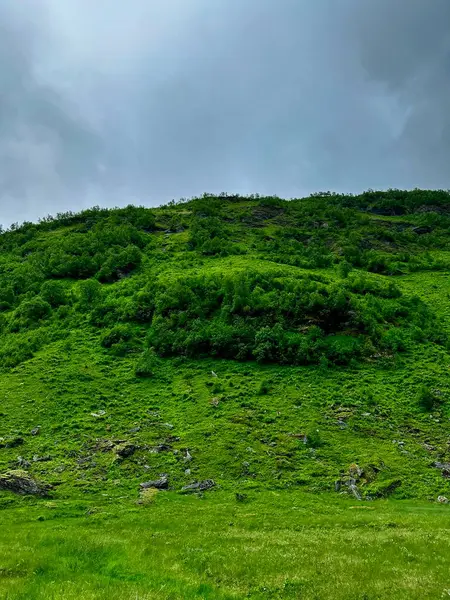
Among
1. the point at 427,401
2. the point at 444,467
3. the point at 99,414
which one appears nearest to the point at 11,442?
the point at 99,414

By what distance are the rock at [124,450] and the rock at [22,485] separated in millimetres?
6661

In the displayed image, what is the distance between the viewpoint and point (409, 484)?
3316 cm

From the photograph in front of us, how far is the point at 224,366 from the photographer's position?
59281 millimetres

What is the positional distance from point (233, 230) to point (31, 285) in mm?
56930

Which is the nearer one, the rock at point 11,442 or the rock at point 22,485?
the rock at point 22,485

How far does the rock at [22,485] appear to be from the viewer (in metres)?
31.9

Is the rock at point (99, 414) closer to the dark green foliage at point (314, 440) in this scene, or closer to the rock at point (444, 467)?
the dark green foliage at point (314, 440)

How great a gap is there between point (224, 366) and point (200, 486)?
2657 centimetres

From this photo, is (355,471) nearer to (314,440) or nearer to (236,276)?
(314,440)

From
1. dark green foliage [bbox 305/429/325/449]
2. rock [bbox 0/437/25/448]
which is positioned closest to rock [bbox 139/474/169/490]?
dark green foliage [bbox 305/429/325/449]

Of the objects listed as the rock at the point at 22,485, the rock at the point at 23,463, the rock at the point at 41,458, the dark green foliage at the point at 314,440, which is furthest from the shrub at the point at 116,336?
the dark green foliage at the point at 314,440

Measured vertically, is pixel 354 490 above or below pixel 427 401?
below

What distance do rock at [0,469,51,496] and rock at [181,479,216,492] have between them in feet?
33.7

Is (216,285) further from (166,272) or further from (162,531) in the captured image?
(162,531)
